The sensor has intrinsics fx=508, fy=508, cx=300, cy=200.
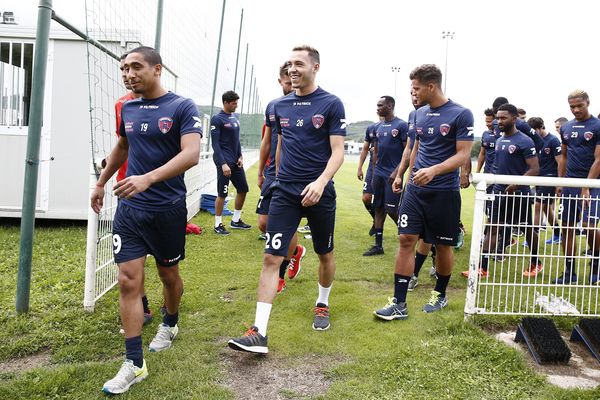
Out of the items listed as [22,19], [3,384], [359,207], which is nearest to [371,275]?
[3,384]

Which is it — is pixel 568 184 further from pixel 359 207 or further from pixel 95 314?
pixel 359 207

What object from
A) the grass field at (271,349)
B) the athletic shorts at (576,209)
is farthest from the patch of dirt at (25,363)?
the athletic shorts at (576,209)

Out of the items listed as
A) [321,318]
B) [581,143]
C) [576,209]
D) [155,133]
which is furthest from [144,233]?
[581,143]

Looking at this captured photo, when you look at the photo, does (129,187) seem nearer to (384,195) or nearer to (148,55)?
(148,55)

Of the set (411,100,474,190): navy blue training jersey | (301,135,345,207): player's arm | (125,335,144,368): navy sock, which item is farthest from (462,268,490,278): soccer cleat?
(125,335,144,368): navy sock

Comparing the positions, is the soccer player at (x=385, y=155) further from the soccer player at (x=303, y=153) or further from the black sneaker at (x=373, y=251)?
the soccer player at (x=303, y=153)

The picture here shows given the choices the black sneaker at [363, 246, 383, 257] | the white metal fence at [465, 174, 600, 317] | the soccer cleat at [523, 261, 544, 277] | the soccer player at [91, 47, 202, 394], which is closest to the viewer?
the soccer player at [91, 47, 202, 394]

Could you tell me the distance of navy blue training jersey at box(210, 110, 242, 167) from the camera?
866cm

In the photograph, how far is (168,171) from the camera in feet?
10.1

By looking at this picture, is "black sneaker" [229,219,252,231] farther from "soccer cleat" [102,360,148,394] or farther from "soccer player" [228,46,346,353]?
"soccer cleat" [102,360,148,394]

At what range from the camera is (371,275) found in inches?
240

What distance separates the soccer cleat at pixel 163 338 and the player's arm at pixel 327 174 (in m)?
1.41

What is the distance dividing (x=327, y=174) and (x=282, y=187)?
428 millimetres

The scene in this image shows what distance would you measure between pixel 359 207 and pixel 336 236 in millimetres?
4909
